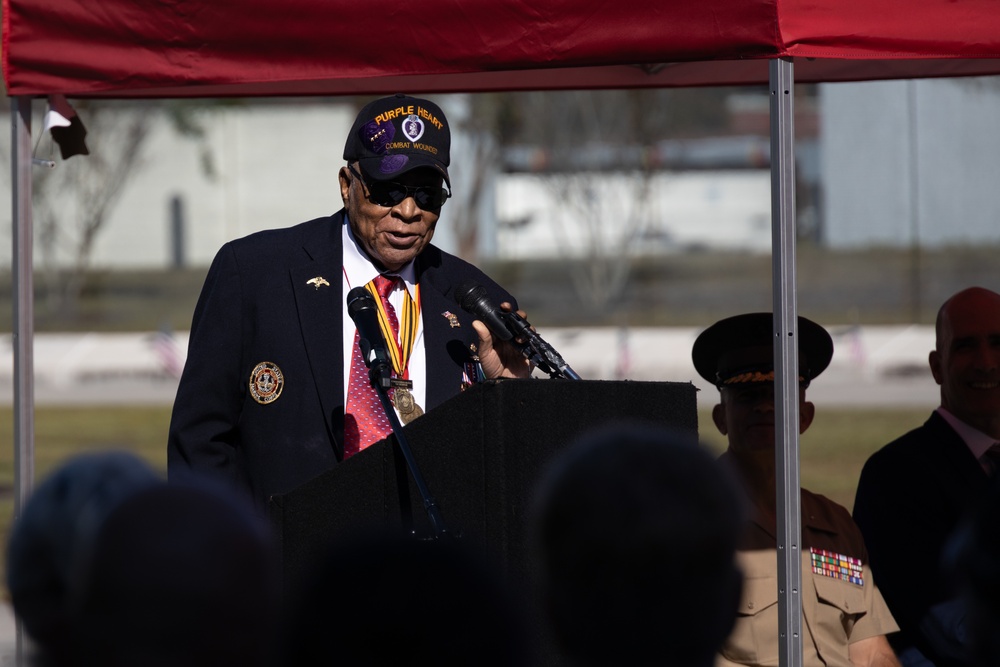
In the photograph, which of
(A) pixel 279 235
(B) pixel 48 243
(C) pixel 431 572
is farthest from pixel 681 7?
(B) pixel 48 243

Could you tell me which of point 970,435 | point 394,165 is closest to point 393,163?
point 394,165

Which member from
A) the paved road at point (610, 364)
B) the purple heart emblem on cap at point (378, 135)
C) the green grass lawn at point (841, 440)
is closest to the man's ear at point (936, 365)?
the purple heart emblem on cap at point (378, 135)

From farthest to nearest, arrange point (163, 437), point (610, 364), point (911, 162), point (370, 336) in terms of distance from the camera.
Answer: point (911, 162) < point (610, 364) < point (163, 437) < point (370, 336)

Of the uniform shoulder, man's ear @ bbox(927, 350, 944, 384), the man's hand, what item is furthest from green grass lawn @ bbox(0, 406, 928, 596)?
the man's hand

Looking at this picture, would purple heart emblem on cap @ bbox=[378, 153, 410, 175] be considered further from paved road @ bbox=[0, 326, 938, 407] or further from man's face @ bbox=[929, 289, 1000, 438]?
paved road @ bbox=[0, 326, 938, 407]

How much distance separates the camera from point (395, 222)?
3385 mm

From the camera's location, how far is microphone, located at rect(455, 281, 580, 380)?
116 inches

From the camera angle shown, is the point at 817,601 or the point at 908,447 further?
the point at 908,447

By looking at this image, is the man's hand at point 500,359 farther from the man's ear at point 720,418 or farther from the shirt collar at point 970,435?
the shirt collar at point 970,435

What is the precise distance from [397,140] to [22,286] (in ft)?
3.65

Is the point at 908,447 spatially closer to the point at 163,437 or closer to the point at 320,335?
the point at 320,335

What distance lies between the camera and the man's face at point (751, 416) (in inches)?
143

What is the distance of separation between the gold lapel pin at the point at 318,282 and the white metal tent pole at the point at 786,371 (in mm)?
1124

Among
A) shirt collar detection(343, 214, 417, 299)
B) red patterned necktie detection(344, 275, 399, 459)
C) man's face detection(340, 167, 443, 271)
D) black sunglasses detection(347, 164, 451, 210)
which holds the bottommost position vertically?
red patterned necktie detection(344, 275, 399, 459)
